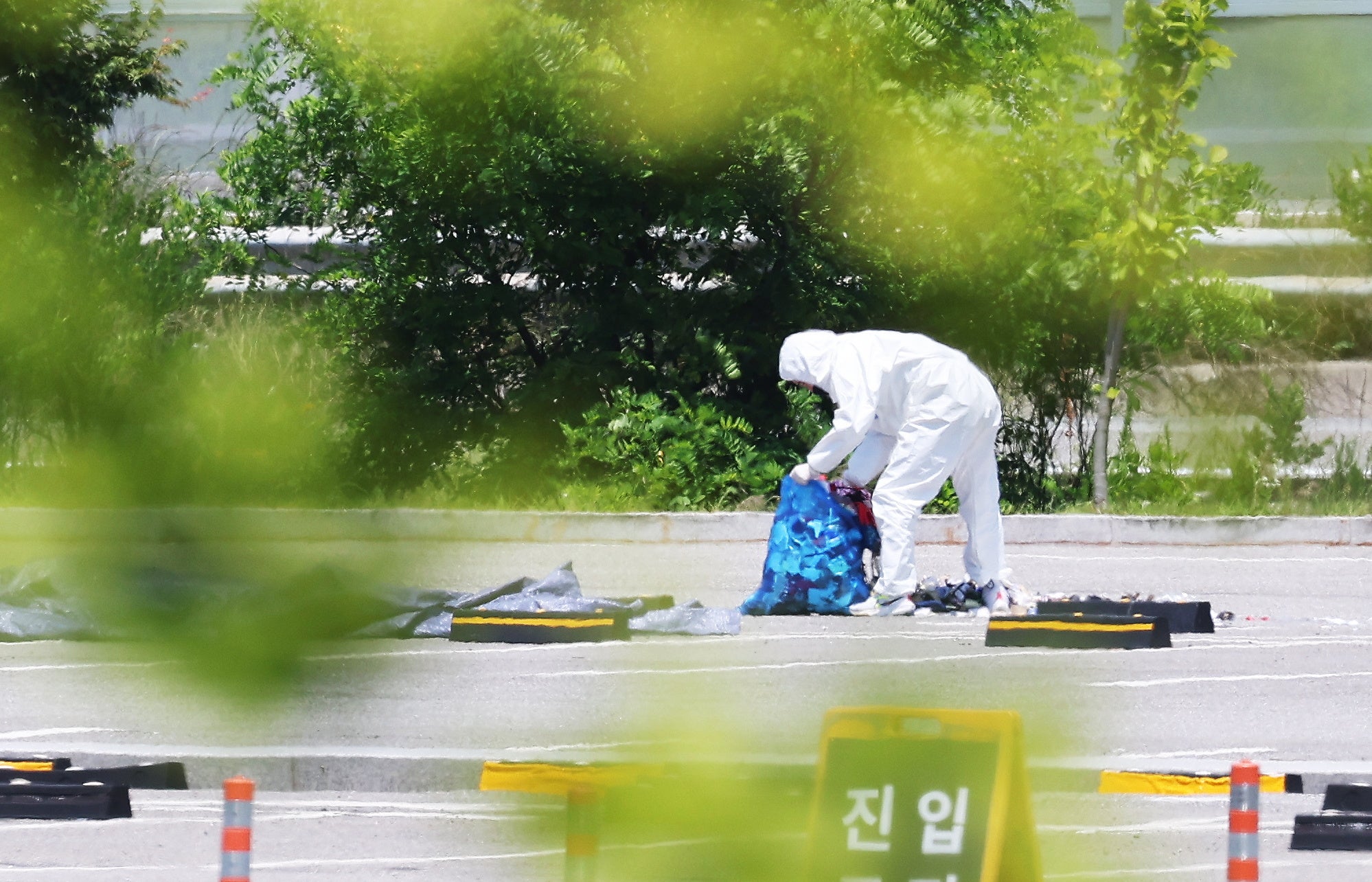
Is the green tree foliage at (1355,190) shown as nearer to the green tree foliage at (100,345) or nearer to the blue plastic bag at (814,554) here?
the green tree foliage at (100,345)

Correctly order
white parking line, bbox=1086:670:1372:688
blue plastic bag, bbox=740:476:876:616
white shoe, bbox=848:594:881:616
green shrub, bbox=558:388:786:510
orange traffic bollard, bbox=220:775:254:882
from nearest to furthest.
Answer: orange traffic bollard, bbox=220:775:254:882
white parking line, bbox=1086:670:1372:688
white shoe, bbox=848:594:881:616
blue plastic bag, bbox=740:476:876:616
green shrub, bbox=558:388:786:510

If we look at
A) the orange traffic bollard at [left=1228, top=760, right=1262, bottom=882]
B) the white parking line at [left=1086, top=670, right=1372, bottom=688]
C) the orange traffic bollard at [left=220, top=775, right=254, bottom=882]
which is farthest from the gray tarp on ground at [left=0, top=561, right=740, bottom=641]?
the white parking line at [left=1086, top=670, right=1372, bottom=688]

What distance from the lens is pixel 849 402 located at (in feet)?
28.8

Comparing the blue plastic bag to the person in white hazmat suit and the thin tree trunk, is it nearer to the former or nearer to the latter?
the person in white hazmat suit

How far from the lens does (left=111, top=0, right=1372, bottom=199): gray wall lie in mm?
980

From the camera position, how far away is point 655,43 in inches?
53.0

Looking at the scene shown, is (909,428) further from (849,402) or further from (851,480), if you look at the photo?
(851,480)

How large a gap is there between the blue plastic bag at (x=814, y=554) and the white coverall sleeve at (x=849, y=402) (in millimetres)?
181

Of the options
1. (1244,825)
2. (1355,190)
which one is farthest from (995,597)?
(1355,190)

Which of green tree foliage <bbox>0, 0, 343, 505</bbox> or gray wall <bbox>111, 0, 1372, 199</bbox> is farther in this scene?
gray wall <bbox>111, 0, 1372, 199</bbox>

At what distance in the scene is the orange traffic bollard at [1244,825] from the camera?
364 cm

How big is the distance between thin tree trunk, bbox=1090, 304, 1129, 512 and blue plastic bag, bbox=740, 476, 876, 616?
18.2 ft

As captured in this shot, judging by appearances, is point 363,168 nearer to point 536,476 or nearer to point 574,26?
point 536,476

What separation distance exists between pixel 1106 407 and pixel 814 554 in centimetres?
589
